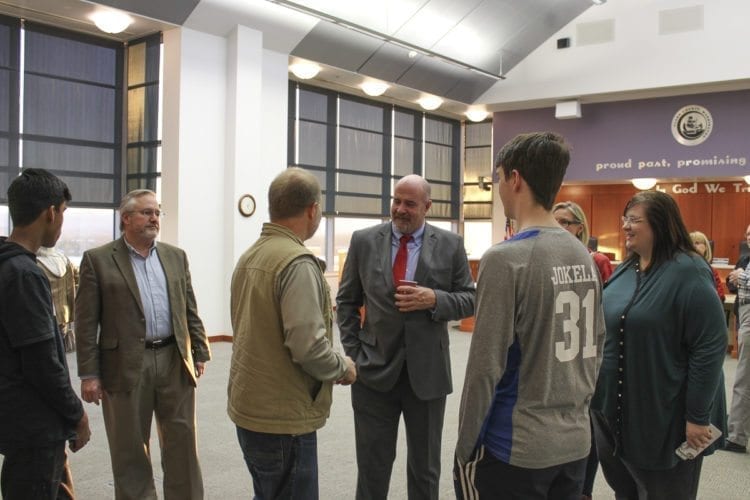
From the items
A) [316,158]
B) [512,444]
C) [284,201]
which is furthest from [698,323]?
[316,158]

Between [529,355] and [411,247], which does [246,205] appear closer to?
[411,247]

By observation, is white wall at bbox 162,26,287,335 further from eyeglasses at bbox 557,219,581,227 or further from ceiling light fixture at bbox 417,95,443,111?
eyeglasses at bbox 557,219,581,227

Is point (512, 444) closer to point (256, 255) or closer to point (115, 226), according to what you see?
point (256, 255)

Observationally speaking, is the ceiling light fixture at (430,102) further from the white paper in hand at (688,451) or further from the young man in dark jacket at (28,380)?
the young man in dark jacket at (28,380)

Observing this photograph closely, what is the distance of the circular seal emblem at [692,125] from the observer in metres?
10.8

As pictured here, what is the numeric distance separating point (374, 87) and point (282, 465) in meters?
9.33

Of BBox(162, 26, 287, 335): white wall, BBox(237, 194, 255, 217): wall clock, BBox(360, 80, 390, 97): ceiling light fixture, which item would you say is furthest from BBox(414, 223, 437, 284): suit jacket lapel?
BBox(360, 80, 390, 97): ceiling light fixture

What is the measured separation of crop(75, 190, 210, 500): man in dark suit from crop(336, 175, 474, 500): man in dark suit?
2.94ft

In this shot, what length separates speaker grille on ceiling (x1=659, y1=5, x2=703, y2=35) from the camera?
10.2 metres

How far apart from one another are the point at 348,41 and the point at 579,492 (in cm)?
877

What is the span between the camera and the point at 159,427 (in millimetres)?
3338

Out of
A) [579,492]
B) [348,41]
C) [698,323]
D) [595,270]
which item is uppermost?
[348,41]

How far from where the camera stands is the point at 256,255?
7.68ft

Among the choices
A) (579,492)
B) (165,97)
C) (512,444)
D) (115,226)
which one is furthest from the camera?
(115,226)
